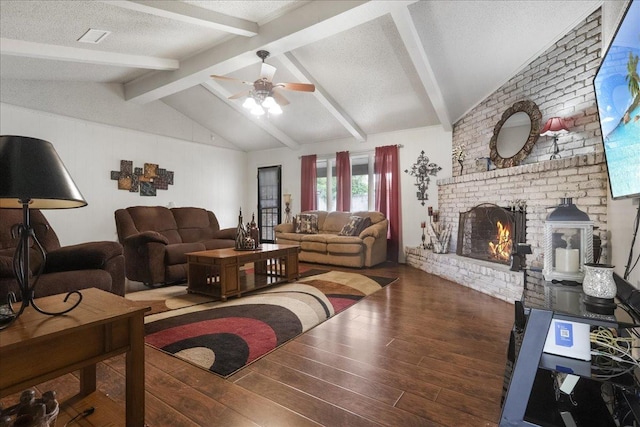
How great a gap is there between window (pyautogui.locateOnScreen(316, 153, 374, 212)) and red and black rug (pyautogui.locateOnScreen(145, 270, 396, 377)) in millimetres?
2822

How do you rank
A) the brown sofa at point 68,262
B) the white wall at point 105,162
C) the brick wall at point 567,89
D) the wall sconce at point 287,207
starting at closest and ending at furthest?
the brown sofa at point 68,262
the brick wall at point 567,89
the white wall at point 105,162
the wall sconce at point 287,207

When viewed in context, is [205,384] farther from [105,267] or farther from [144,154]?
[144,154]

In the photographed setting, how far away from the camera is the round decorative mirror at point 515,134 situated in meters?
3.47

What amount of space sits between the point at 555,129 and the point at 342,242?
10.2 feet

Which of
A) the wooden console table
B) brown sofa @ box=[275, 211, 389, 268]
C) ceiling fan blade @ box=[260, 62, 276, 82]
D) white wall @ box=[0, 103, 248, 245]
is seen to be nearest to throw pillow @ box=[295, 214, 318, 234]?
brown sofa @ box=[275, 211, 389, 268]

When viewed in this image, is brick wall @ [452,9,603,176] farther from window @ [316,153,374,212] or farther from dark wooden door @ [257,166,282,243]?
dark wooden door @ [257,166,282,243]

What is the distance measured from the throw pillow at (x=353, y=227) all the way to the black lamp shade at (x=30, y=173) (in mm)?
4471

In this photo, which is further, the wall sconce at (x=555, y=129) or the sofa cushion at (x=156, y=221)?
the sofa cushion at (x=156, y=221)

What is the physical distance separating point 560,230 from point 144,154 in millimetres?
6233

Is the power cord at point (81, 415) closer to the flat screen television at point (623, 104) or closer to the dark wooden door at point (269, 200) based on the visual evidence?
the flat screen television at point (623, 104)

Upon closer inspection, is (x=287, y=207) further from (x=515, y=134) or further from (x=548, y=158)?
(x=548, y=158)

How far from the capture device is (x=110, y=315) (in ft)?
3.45

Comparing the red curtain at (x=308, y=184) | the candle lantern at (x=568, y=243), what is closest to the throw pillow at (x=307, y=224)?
the red curtain at (x=308, y=184)

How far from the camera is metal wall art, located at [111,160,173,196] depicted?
17.5 ft
